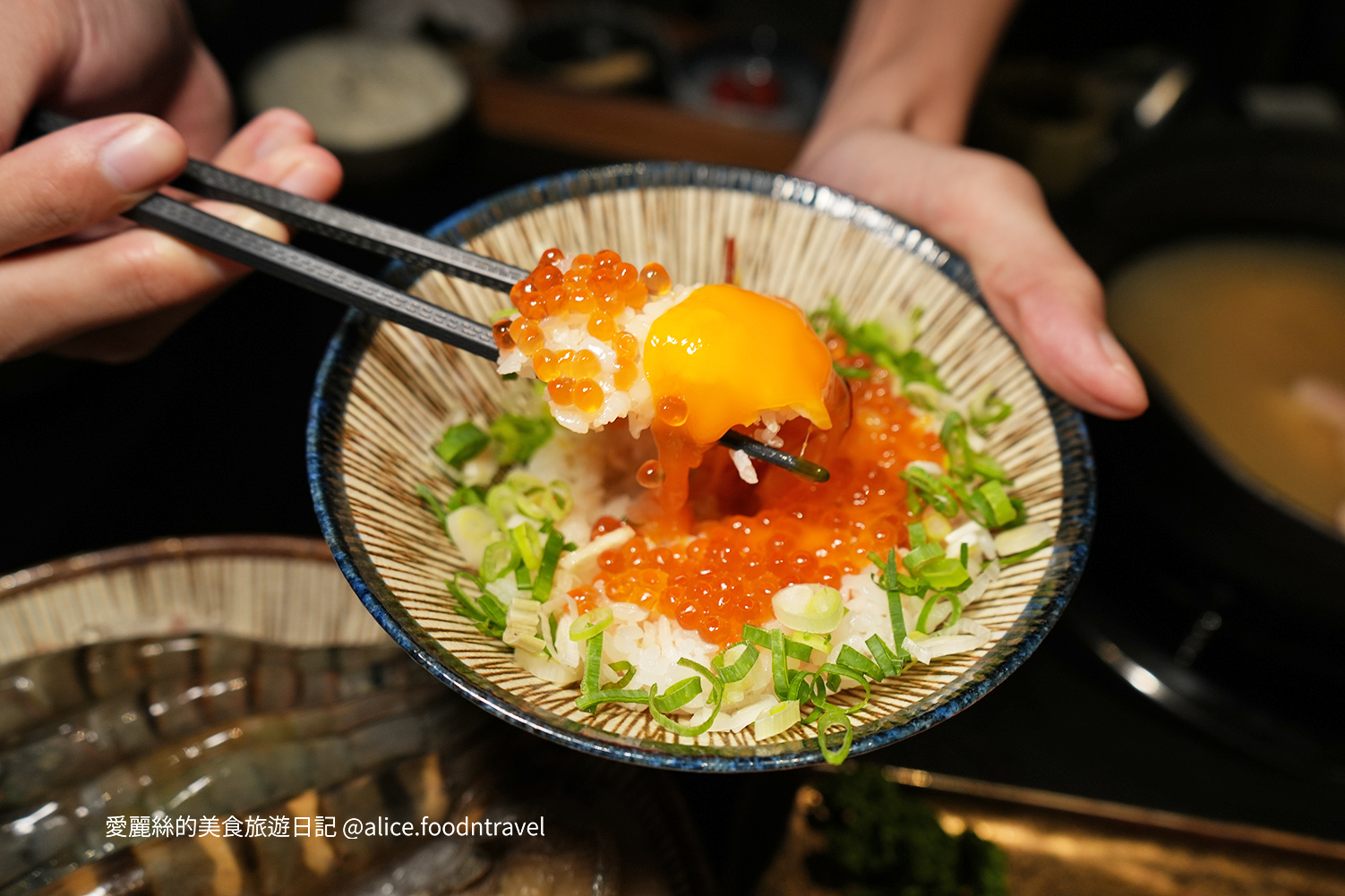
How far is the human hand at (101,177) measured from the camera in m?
1.53

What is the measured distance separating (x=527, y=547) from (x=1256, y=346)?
7.88 ft

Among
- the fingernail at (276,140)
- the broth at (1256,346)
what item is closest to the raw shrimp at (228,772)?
the fingernail at (276,140)

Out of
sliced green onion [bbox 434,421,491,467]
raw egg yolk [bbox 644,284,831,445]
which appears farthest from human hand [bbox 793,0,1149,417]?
sliced green onion [bbox 434,421,491,467]

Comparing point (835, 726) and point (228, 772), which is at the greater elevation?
point (835, 726)

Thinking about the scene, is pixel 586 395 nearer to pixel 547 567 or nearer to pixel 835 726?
pixel 547 567

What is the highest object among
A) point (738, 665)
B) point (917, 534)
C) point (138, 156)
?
point (138, 156)

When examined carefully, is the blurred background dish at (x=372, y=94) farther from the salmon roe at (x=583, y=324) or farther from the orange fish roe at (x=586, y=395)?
the orange fish roe at (x=586, y=395)

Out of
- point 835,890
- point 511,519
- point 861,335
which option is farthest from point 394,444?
point 835,890

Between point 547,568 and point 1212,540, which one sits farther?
point 1212,540

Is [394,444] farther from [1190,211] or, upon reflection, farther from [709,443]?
[1190,211]

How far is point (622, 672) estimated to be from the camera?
1.41 metres

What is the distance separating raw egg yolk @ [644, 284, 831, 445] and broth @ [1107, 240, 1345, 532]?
126 centimetres

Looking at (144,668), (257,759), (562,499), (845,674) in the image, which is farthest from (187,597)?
(845,674)

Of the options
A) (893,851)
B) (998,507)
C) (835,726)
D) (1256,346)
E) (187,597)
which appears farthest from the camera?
(1256,346)
